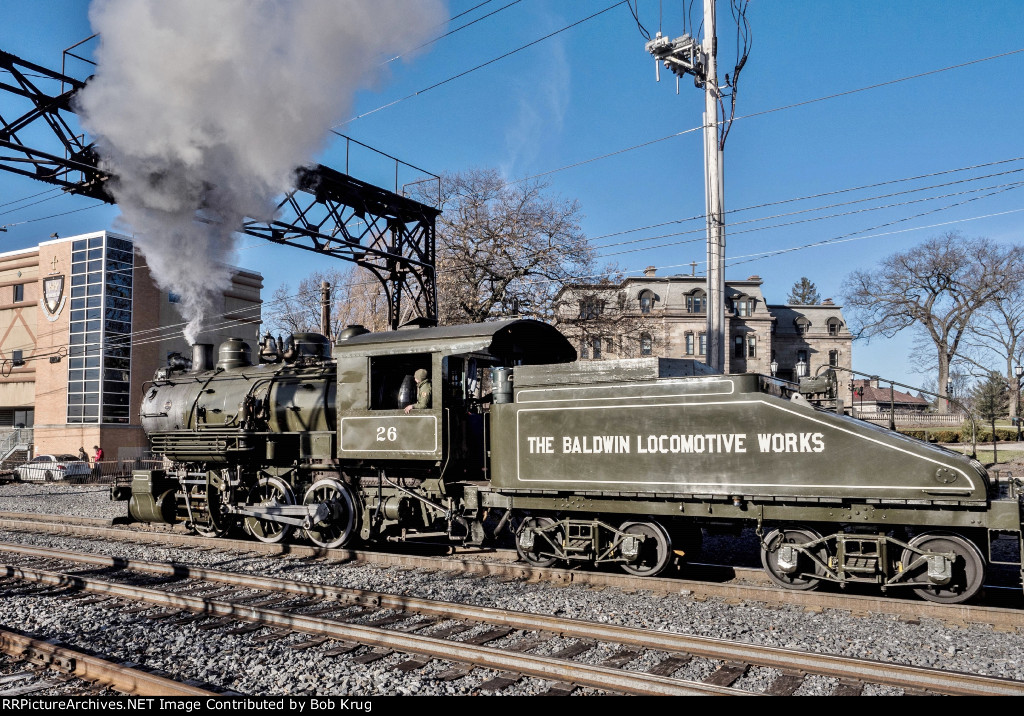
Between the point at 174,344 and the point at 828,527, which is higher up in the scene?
the point at 174,344

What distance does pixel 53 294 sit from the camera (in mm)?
37000

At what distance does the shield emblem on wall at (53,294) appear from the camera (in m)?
36.6

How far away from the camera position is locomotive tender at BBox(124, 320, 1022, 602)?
6352 mm

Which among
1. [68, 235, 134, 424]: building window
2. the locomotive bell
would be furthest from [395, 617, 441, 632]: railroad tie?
[68, 235, 134, 424]: building window

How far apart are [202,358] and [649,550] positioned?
853 cm

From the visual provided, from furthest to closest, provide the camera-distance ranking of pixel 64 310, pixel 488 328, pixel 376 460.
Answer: pixel 64 310 < pixel 376 460 < pixel 488 328

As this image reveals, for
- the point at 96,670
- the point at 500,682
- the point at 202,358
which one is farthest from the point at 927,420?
the point at 96,670

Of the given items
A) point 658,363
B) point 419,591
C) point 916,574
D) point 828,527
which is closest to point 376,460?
point 419,591

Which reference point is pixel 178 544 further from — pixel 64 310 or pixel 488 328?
pixel 64 310

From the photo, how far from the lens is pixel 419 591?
24.4 feet

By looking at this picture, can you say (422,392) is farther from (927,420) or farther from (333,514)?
(927,420)

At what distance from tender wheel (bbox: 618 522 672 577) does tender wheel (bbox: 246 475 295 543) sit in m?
4.97

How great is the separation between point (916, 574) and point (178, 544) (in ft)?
31.8

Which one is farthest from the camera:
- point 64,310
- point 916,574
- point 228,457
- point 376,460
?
point 64,310
